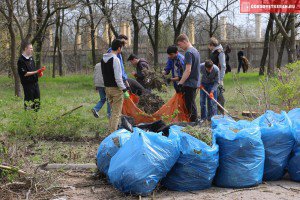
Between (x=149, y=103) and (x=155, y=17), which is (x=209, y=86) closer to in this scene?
(x=149, y=103)

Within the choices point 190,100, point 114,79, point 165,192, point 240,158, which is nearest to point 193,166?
point 165,192

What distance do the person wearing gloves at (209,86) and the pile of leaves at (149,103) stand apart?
2.81 ft

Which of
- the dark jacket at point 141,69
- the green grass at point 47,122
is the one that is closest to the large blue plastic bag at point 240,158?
the green grass at point 47,122

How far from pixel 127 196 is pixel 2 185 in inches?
48.5

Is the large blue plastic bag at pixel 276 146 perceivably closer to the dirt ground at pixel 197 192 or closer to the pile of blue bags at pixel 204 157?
the pile of blue bags at pixel 204 157

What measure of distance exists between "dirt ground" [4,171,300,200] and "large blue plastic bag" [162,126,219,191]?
0.09 meters

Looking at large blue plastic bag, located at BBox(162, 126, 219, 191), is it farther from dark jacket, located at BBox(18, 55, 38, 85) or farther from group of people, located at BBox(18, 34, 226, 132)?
dark jacket, located at BBox(18, 55, 38, 85)

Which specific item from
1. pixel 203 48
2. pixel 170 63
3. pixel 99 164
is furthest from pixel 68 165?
pixel 203 48

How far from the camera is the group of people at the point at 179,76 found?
6789 mm

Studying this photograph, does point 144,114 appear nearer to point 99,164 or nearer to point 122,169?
point 99,164

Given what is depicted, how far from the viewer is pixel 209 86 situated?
324 inches

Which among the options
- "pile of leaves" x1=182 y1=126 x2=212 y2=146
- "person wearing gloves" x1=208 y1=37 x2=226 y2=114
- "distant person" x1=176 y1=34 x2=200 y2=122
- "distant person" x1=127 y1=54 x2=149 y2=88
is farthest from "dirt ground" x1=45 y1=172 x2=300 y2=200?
"distant person" x1=127 y1=54 x2=149 y2=88

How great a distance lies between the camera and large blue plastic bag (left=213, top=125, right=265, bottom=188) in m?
4.66

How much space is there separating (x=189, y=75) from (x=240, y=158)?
2.84m
